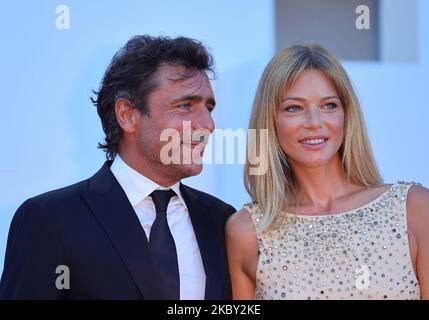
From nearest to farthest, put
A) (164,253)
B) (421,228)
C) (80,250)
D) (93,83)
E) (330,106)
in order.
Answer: (80,250)
(164,253)
(421,228)
(330,106)
(93,83)

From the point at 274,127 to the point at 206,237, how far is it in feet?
1.22

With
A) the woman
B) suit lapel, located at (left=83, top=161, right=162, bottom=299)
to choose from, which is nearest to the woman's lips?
the woman

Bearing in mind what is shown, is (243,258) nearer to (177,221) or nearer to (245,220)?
(245,220)

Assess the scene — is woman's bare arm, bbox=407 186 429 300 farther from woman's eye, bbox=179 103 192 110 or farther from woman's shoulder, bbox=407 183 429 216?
woman's eye, bbox=179 103 192 110

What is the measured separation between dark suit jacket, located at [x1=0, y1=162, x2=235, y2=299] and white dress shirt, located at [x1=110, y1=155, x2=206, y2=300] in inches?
1.9

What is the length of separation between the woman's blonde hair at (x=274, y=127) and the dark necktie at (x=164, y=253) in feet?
0.96

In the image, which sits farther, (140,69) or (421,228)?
(140,69)

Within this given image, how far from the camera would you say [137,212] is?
6.17ft

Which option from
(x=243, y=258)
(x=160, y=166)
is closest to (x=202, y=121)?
(x=160, y=166)

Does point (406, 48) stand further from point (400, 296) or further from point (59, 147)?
point (59, 147)
